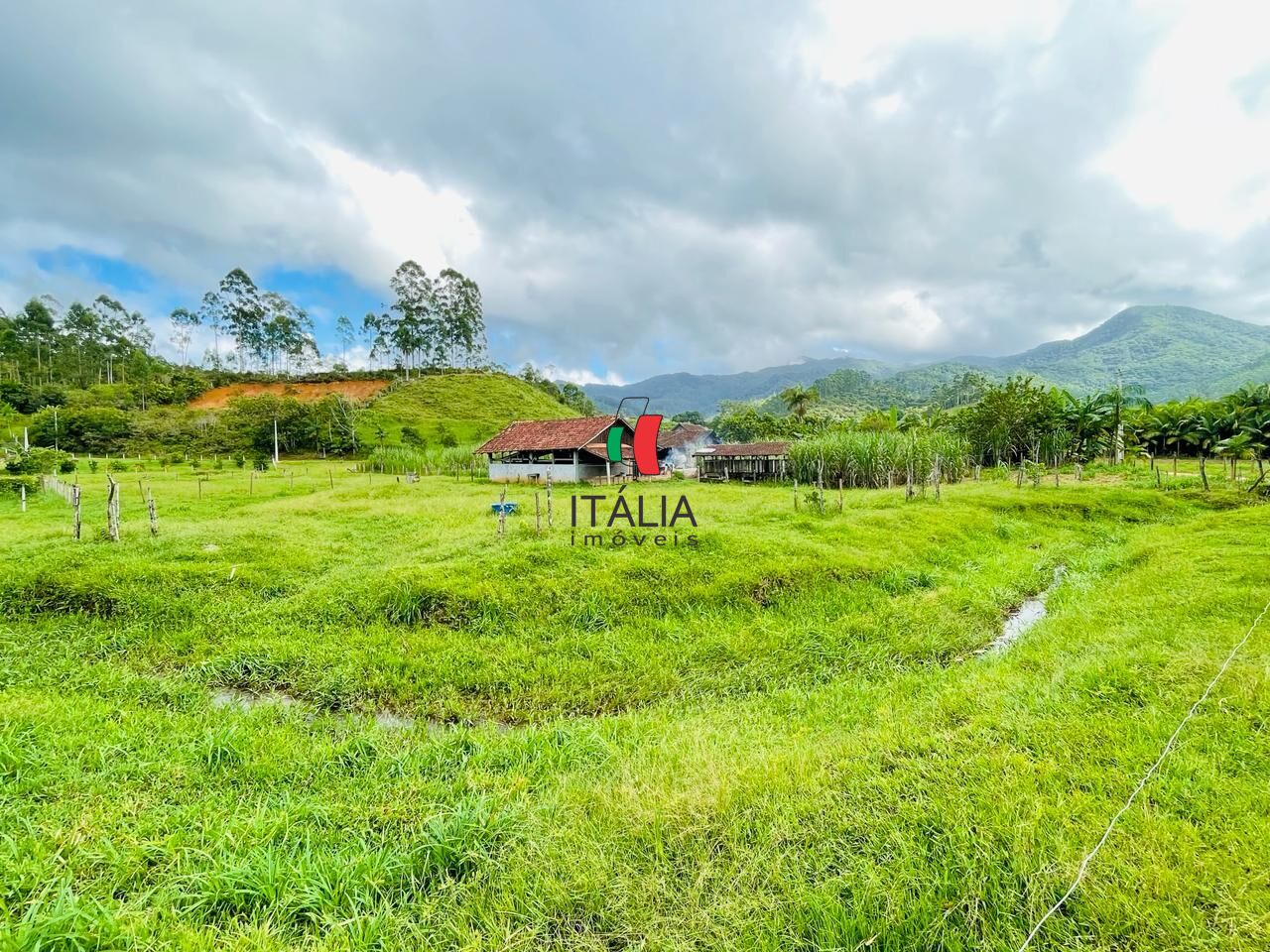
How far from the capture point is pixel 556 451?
1215 inches

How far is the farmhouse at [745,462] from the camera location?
33.4 metres

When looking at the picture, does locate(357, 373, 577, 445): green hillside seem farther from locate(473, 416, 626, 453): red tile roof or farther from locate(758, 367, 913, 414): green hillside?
locate(758, 367, 913, 414): green hillside

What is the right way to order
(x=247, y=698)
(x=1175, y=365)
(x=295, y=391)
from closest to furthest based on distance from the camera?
(x=247, y=698), (x=295, y=391), (x=1175, y=365)

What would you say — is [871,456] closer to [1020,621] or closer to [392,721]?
[1020,621]

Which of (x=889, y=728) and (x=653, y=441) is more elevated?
(x=653, y=441)

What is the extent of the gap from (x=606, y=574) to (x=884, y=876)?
6730mm

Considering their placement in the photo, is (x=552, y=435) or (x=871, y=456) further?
(x=552, y=435)

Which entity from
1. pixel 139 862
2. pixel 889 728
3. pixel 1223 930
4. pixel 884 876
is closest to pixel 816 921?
pixel 884 876

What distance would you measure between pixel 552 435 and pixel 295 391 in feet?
164

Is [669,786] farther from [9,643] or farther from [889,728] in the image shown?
[9,643]

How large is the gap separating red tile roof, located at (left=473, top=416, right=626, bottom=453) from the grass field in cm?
1972

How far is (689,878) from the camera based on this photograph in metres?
2.90

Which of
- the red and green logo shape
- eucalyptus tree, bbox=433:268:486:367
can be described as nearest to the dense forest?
eucalyptus tree, bbox=433:268:486:367

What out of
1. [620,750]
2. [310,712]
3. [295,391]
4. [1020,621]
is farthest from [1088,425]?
[295,391]
